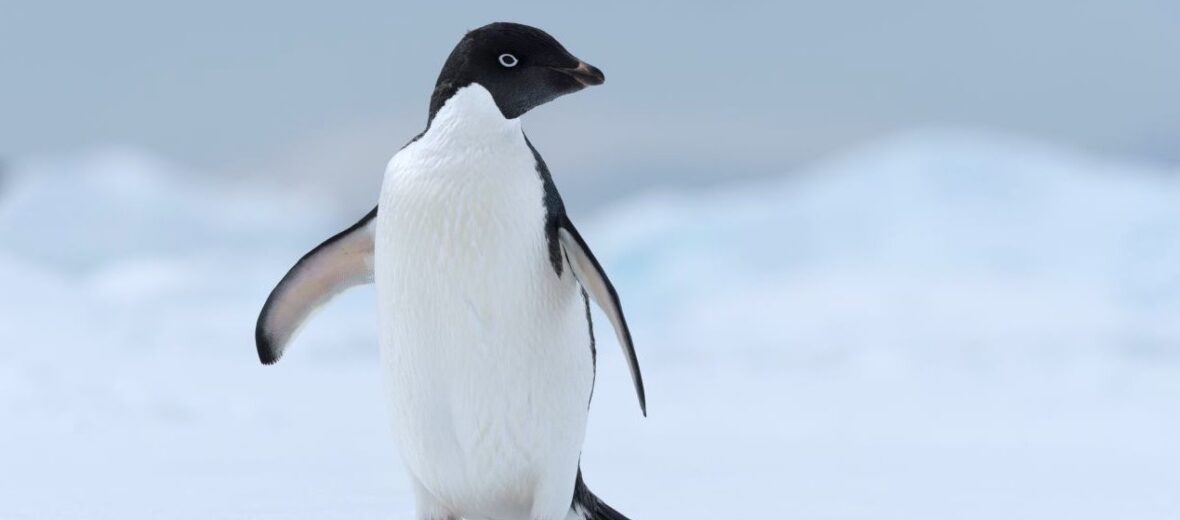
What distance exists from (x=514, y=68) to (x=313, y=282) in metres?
0.64

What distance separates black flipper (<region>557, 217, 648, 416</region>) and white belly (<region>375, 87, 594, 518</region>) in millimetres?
31

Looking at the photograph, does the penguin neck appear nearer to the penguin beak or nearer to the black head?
the black head

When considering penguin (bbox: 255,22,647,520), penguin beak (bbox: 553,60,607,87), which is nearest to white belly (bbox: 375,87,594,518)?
penguin (bbox: 255,22,647,520)

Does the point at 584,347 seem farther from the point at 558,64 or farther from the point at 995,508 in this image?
the point at 995,508

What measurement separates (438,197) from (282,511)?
1141 millimetres

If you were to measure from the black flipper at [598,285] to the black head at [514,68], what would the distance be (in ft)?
0.80

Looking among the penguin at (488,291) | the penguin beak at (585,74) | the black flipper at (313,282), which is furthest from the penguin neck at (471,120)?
the black flipper at (313,282)

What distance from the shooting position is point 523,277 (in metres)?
2.78

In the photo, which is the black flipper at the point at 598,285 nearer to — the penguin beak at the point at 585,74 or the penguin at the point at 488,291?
the penguin at the point at 488,291

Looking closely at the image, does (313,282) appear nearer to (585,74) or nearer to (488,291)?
(488,291)

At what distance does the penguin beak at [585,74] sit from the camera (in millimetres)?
2824

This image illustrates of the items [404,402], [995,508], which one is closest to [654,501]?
[995,508]

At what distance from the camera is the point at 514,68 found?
2.82 metres

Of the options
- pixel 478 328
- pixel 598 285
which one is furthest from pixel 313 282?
pixel 598 285
